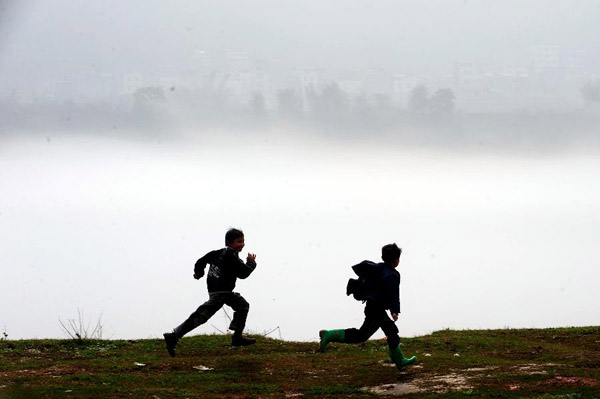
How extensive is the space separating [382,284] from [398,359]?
4.37 ft

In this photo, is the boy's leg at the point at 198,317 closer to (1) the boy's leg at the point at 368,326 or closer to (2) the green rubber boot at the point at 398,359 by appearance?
(1) the boy's leg at the point at 368,326

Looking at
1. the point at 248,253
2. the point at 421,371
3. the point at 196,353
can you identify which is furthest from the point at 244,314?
the point at 421,371

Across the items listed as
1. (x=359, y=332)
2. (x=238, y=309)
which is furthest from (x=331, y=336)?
(x=238, y=309)

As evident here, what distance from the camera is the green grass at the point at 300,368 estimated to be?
42.2 feet

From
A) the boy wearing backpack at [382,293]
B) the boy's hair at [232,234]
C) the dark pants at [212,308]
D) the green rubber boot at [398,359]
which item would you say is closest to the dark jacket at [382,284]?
the boy wearing backpack at [382,293]

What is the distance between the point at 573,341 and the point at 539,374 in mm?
5802

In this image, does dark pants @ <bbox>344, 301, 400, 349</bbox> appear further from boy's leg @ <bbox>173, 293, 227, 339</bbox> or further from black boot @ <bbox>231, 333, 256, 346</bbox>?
boy's leg @ <bbox>173, 293, 227, 339</bbox>

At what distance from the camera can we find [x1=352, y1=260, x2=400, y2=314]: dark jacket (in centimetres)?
1395

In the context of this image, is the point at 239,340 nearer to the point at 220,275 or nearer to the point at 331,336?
the point at 220,275

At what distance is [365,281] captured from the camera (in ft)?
46.6

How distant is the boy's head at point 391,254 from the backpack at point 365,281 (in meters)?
0.19

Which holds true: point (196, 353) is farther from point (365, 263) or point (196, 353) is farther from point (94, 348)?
point (365, 263)

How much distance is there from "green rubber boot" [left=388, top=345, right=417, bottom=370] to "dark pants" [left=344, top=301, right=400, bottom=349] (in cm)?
10

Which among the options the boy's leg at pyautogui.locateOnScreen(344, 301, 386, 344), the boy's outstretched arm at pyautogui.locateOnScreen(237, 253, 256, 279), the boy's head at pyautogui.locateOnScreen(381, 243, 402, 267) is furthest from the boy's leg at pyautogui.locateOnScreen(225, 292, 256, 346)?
the boy's head at pyautogui.locateOnScreen(381, 243, 402, 267)
